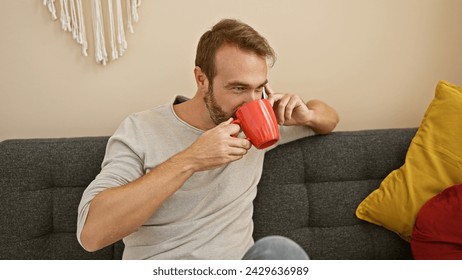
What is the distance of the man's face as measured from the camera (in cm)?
118

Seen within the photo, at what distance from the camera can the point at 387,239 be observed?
144 centimetres

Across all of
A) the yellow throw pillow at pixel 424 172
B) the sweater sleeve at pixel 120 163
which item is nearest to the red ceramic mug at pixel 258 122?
the sweater sleeve at pixel 120 163

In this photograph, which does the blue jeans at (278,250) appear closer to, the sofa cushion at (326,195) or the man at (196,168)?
the man at (196,168)

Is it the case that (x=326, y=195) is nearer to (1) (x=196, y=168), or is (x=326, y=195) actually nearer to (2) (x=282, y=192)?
(2) (x=282, y=192)

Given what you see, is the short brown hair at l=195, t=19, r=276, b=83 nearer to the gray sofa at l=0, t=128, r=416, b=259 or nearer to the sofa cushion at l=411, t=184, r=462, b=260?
the gray sofa at l=0, t=128, r=416, b=259

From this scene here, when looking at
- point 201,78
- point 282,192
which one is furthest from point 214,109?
point 282,192

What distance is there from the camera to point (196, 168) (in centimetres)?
109

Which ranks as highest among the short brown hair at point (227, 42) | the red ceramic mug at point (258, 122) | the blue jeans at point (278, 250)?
the short brown hair at point (227, 42)

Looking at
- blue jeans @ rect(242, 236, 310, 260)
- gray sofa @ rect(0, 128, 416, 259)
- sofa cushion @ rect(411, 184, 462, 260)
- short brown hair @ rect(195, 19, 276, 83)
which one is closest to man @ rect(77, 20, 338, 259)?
short brown hair @ rect(195, 19, 276, 83)

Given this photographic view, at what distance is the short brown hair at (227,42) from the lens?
118 cm

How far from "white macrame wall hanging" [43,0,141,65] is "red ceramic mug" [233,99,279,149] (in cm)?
63

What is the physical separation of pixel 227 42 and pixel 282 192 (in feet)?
1.71
